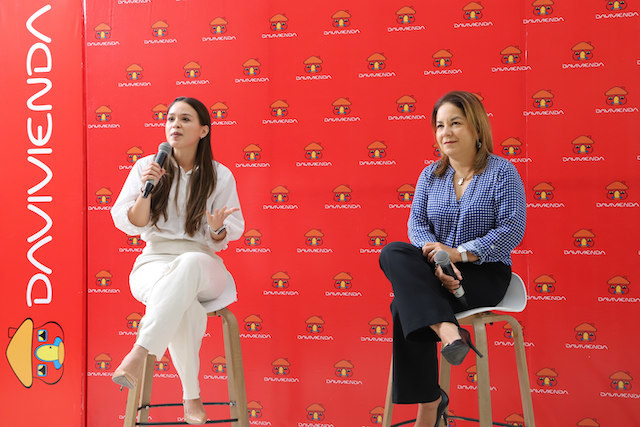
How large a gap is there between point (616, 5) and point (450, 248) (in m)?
1.52

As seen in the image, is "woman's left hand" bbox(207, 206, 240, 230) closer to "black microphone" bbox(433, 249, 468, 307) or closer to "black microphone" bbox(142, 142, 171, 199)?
"black microphone" bbox(142, 142, 171, 199)

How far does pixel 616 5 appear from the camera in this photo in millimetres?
2652

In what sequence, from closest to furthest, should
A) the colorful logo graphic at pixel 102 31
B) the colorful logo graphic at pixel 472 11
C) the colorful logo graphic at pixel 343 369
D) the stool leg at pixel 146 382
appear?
the stool leg at pixel 146 382 < the colorful logo graphic at pixel 472 11 < the colorful logo graphic at pixel 343 369 < the colorful logo graphic at pixel 102 31

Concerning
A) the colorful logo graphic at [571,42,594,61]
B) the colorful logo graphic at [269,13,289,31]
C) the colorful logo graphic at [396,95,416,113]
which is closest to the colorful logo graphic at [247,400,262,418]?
the colorful logo graphic at [396,95,416,113]

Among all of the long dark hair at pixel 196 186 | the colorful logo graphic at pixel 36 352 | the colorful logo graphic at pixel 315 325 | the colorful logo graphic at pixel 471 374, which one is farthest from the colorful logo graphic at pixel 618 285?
the colorful logo graphic at pixel 36 352

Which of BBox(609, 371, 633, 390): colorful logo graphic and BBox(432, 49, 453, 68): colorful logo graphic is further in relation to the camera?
BBox(432, 49, 453, 68): colorful logo graphic

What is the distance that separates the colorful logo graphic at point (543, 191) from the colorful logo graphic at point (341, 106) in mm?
958

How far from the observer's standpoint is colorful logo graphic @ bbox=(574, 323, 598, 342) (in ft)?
8.75

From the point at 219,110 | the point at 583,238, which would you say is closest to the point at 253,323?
the point at 219,110

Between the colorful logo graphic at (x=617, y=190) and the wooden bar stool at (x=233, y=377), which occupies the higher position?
the colorful logo graphic at (x=617, y=190)

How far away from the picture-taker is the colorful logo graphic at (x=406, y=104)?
2.82 meters

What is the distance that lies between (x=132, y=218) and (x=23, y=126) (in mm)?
1323

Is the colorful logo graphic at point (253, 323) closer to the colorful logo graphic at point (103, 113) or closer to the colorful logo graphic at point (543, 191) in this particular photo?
the colorful logo graphic at point (103, 113)

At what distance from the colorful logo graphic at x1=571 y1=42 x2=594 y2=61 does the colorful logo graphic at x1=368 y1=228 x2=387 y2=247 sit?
1191 mm
